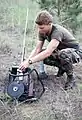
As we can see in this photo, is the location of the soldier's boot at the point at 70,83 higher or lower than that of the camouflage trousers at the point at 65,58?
lower

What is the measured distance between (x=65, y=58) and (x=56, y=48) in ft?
0.63

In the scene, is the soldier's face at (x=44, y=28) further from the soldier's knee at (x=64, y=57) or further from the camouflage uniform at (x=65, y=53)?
the soldier's knee at (x=64, y=57)

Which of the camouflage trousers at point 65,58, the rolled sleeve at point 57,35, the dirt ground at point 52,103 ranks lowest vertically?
the dirt ground at point 52,103

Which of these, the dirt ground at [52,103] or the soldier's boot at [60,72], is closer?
the dirt ground at [52,103]

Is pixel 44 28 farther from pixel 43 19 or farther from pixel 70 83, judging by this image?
pixel 70 83

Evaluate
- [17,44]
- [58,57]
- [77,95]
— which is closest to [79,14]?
[17,44]

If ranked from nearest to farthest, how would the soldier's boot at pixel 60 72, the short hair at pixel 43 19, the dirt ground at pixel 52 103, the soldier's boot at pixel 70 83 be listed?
the dirt ground at pixel 52 103
the short hair at pixel 43 19
the soldier's boot at pixel 70 83
the soldier's boot at pixel 60 72

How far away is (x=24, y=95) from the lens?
3457mm

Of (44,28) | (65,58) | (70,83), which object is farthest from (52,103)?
(44,28)

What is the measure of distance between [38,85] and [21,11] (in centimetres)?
443

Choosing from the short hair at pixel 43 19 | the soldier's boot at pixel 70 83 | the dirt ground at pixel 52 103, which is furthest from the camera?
the soldier's boot at pixel 70 83

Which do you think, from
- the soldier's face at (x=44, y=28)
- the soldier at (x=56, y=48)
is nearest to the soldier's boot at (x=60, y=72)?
the soldier at (x=56, y=48)

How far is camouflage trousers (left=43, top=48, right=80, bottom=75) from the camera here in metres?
4.06

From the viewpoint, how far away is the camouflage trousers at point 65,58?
160 inches
